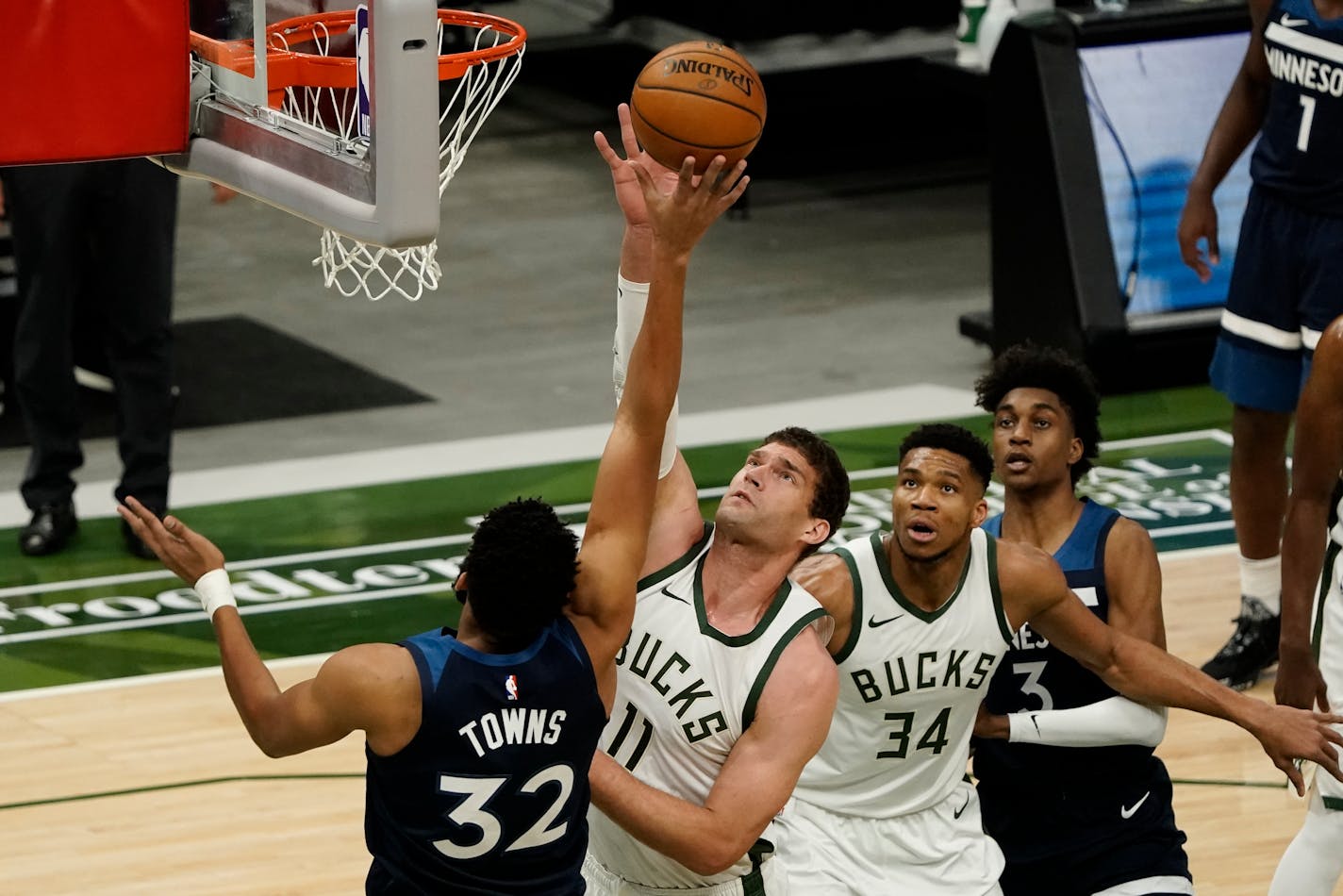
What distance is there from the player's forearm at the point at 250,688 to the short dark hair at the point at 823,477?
1035 mm

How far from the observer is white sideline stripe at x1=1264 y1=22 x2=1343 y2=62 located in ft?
18.9

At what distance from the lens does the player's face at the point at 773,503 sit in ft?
13.1

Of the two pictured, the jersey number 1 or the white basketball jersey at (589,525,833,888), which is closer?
the white basketball jersey at (589,525,833,888)

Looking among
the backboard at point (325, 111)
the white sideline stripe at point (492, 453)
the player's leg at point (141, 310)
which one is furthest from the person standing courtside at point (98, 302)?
the backboard at point (325, 111)

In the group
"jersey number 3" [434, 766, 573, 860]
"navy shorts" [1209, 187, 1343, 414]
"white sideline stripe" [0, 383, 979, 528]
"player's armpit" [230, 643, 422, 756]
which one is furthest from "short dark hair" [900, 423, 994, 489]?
"white sideline stripe" [0, 383, 979, 528]

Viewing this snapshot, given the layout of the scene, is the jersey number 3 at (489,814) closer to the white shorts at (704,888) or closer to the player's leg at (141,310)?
the white shorts at (704,888)

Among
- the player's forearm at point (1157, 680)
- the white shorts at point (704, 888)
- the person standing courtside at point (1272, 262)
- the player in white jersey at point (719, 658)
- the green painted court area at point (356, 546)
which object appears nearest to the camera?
the player in white jersey at point (719, 658)

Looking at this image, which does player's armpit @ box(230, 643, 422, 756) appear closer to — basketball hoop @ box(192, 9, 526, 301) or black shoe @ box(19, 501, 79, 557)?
basketball hoop @ box(192, 9, 526, 301)

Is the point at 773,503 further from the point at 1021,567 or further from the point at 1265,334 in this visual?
the point at 1265,334

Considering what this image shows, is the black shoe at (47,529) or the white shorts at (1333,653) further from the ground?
the white shorts at (1333,653)

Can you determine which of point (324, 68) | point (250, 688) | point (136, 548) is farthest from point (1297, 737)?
point (136, 548)

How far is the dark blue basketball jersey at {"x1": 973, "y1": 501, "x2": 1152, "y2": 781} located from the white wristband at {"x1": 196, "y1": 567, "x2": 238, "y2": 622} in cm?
154

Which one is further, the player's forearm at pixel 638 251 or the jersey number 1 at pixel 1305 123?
the jersey number 1 at pixel 1305 123

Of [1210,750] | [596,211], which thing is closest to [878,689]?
[1210,750]
